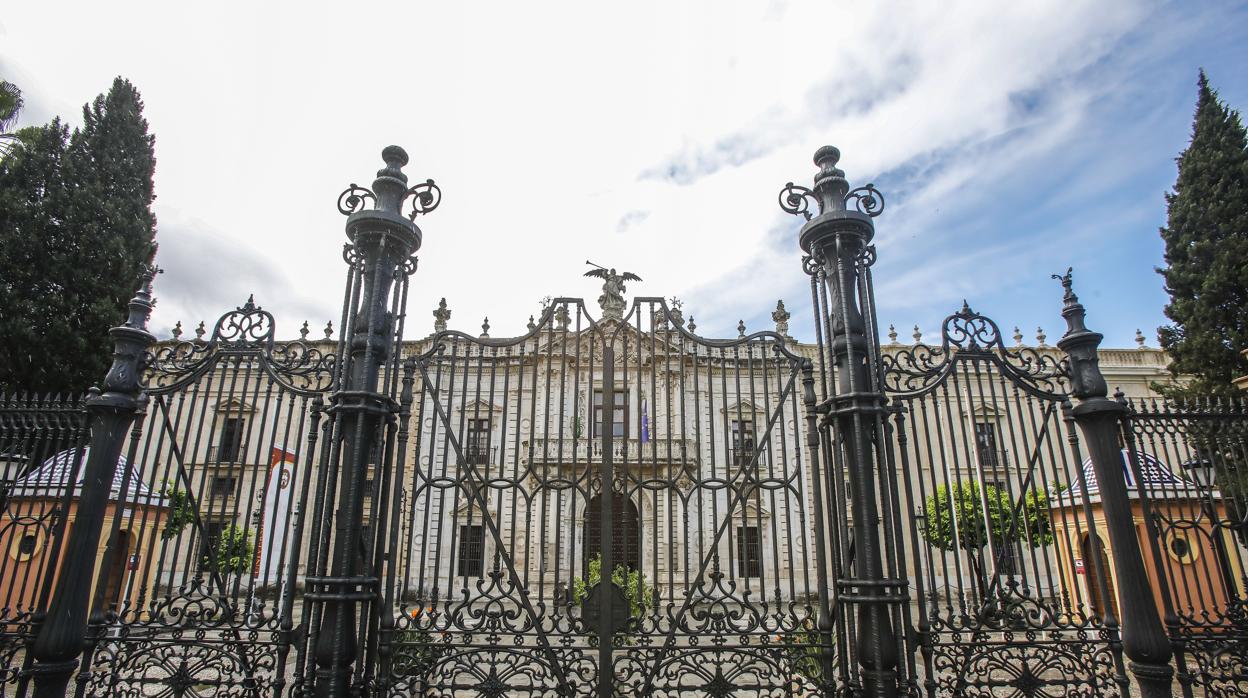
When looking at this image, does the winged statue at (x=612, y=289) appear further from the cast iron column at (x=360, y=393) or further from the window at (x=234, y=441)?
the window at (x=234, y=441)

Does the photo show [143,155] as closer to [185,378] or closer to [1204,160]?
[185,378]

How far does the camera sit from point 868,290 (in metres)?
4.81

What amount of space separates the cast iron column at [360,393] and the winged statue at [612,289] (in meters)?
1.58

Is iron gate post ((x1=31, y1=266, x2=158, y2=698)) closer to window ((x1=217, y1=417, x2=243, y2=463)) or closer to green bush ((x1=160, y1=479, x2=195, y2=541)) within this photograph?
green bush ((x1=160, y1=479, x2=195, y2=541))

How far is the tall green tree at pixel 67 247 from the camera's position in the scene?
13758 mm

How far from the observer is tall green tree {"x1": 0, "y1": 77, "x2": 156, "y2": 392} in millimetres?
13758

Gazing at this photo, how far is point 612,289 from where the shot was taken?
6590mm

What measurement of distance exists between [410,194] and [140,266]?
49.0ft

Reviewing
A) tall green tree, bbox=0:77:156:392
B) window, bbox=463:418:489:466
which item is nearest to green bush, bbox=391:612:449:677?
window, bbox=463:418:489:466

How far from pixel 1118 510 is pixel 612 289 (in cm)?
468

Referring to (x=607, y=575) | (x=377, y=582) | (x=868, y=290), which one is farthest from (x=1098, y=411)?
(x=377, y=582)

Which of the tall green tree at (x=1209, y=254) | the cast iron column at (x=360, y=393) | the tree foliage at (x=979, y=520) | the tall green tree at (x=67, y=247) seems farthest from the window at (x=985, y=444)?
the tall green tree at (x=67, y=247)

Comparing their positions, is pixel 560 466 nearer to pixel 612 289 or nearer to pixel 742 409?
pixel 612 289

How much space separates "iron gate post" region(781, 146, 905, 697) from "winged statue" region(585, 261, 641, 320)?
1.56 m
